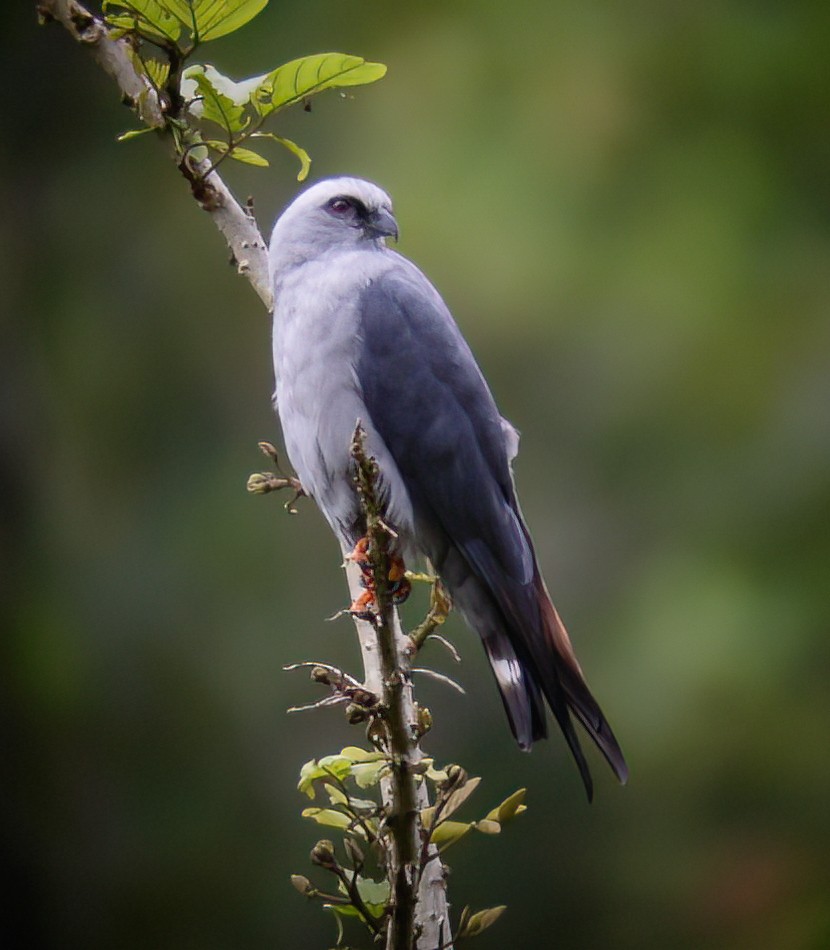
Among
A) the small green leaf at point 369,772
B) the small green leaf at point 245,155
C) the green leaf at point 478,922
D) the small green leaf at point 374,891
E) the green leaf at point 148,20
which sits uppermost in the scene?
the green leaf at point 148,20

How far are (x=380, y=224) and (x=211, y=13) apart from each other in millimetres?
1157

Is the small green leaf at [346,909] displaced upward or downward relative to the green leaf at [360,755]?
downward

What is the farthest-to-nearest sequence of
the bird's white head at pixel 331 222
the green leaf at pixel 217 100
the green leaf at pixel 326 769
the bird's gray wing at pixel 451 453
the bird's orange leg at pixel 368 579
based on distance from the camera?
the bird's white head at pixel 331 222
the bird's gray wing at pixel 451 453
the bird's orange leg at pixel 368 579
the green leaf at pixel 217 100
the green leaf at pixel 326 769

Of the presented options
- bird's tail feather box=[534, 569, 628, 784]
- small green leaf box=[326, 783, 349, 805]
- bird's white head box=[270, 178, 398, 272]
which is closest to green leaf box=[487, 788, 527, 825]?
small green leaf box=[326, 783, 349, 805]

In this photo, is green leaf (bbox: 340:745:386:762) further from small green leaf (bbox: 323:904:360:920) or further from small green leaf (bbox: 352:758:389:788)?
small green leaf (bbox: 323:904:360:920)

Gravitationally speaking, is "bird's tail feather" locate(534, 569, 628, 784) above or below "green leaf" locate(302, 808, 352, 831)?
above

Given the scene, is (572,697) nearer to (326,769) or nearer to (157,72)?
(326,769)

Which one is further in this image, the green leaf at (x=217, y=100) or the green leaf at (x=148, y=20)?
the green leaf at (x=217, y=100)

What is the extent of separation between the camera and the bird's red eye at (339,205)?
3.25m

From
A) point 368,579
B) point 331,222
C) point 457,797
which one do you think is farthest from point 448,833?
point 331,222

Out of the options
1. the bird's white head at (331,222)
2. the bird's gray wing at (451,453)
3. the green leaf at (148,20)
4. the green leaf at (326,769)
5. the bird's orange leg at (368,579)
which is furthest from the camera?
the bird's white head at (331,222)

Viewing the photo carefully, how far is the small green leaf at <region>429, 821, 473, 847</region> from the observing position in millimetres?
1988

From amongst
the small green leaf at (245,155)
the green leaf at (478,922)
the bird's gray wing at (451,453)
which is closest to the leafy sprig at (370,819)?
the green leaf at (478,922)

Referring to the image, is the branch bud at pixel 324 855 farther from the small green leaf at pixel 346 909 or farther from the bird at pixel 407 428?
the bird at pixel 407 428
